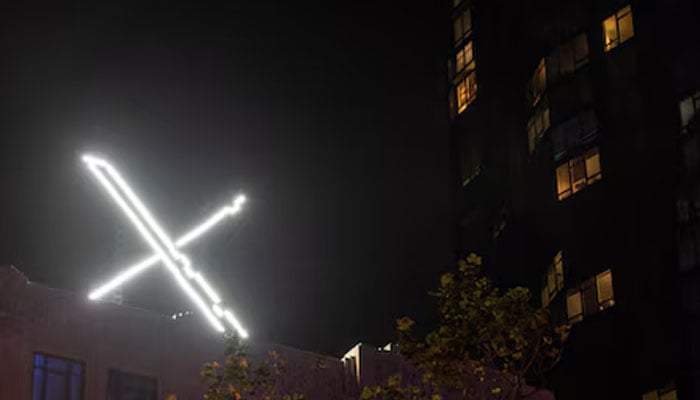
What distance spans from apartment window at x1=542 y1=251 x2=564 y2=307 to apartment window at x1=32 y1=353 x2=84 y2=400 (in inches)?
1520

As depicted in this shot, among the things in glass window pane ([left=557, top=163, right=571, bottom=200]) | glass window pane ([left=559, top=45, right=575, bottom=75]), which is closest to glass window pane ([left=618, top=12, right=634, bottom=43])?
glass window pane ([left=559, top=45, right=575, bottom=75])

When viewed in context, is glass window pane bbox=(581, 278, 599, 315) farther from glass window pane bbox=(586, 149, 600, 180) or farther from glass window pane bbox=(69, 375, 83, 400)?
glass window pane bbox=(69, 375, 83, 400)

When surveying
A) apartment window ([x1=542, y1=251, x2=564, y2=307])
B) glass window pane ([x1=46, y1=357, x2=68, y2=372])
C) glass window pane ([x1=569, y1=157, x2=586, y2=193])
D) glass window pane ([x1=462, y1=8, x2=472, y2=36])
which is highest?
glass window pane ([x1=462, y1=8, x2=472, y2=36])

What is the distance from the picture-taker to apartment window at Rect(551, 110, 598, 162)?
63125 mm

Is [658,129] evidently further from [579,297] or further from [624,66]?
[579,297]

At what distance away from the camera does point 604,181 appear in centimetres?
6147

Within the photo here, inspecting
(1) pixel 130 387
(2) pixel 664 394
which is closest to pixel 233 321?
(1) pixel 130 387

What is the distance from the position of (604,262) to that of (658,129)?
24.0 ft

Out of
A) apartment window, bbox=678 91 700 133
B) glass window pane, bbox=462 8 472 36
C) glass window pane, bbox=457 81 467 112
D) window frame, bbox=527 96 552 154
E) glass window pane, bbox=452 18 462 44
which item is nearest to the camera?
apartment window, bbox=678 91 700 133

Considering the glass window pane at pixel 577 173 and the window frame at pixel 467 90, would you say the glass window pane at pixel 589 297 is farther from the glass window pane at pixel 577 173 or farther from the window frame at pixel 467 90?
the window frame at pixel 467 90

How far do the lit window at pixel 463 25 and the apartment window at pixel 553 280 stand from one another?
1924cm

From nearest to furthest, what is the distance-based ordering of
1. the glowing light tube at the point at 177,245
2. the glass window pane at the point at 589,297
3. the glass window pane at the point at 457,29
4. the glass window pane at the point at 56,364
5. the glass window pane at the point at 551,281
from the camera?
Answer: the glass window pane at the point at 56,364 < the glowing light tube at the point at 177,245 < the glass window pane at the point at 589,297 < the glass window pane at the point at 551,281 < the glass window pane at the point at 457,29

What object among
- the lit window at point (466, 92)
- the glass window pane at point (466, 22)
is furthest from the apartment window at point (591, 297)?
the glass window pane at point (466, 22)

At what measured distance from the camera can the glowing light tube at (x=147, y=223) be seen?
1443 inches
